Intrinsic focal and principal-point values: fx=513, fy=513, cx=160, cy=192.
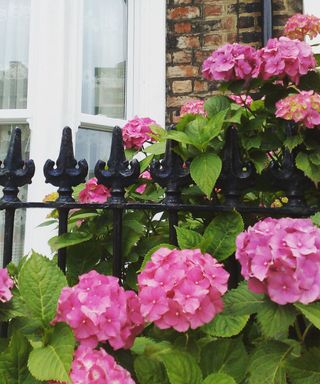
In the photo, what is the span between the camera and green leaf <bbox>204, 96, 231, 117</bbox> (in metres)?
1.50

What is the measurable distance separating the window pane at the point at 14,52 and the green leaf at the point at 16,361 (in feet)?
6.67

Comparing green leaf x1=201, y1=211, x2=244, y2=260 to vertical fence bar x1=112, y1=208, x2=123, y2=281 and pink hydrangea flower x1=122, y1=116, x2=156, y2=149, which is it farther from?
pink hydrangea flower x1=122, y1=116, x2=156, y2=149

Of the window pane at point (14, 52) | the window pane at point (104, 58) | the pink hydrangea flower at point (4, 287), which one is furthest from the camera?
the window pane at point (104, 58)

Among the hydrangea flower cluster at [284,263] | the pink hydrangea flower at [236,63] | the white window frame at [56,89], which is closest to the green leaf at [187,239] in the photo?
the hydrangea flower cluster at [284,263]

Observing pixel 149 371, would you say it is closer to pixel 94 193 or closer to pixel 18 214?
pixel 94 193

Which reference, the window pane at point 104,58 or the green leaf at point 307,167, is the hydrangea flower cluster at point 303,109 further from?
the window pane at point 104,58

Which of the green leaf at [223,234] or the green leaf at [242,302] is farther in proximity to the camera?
the green leaf at [223,234]

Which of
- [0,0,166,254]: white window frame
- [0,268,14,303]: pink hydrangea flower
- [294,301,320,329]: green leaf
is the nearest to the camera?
[294,301,320,329]: green leaf

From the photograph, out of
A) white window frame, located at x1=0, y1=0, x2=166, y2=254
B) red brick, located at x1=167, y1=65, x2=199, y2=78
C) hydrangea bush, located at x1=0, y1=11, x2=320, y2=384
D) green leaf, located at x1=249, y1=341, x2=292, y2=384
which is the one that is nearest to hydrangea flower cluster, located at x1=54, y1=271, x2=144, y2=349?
hydrangea bush, located at x1=0, y1=11, x2=320, y2=384

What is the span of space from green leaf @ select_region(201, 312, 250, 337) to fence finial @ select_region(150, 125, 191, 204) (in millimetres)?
428

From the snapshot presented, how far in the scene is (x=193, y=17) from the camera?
10.3 feet

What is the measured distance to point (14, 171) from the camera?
1539 millimetres

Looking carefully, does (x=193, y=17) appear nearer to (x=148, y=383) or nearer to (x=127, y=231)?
(x=127, y=231)

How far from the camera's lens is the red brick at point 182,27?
10.3ft
